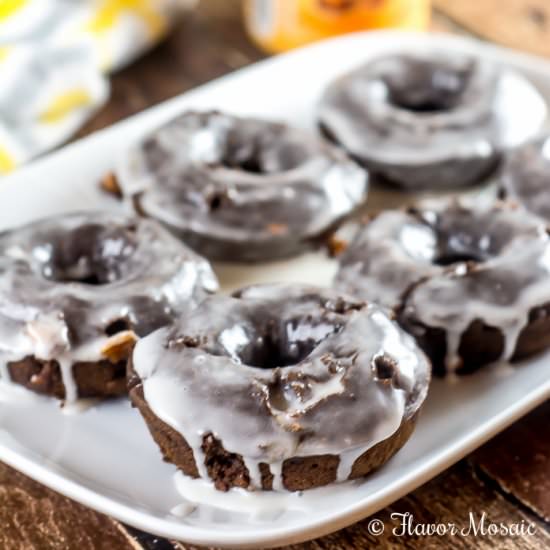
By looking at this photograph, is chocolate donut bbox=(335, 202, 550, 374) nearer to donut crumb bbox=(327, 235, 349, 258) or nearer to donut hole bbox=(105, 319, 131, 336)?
donut crumb bbox=(327, 235, 349, 258)

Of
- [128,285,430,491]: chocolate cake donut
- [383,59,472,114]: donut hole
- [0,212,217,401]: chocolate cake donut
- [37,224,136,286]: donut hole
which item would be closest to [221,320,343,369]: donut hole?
[128,285,430,491]: chocolate cake donut

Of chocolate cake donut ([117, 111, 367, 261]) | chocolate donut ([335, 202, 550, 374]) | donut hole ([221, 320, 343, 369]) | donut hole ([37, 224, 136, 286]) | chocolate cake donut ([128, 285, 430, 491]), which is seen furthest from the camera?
chocolate cake donut ([117, 111, 367, 261])

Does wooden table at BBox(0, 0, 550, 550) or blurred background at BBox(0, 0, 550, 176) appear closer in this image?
wooden table at BBox(0, 0, 550, 550)

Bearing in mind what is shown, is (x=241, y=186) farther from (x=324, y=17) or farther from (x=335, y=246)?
(x=324, y=17)

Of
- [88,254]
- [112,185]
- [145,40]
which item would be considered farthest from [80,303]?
[145,40]

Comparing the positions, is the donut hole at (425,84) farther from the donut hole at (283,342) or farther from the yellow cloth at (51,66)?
the donut hole at (283,342)

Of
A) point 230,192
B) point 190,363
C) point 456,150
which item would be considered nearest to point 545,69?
point 456,150
